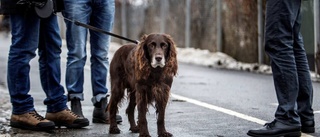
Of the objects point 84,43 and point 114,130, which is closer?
point 114,130

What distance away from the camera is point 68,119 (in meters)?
6.44

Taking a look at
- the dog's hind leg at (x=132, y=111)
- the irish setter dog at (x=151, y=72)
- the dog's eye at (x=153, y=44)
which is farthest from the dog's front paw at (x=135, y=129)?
the dog's eye at (x=153, y=44)

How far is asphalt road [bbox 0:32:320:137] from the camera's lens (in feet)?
20.7

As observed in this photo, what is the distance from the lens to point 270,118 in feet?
23.2

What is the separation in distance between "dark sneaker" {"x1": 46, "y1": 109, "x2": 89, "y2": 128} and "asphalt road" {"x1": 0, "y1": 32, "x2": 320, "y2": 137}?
0.05 m

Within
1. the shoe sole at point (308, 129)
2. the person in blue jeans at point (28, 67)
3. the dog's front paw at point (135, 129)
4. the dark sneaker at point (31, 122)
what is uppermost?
the person in blue jeans at point (28, 67)

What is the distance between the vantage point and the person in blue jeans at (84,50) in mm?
6758

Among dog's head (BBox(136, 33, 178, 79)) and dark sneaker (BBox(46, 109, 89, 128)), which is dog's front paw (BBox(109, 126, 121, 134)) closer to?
dark sneaker (BBox(46, 109, 89, 128))

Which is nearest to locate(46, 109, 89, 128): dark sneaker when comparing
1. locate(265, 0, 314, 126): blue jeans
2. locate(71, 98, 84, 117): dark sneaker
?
locate(71, 98, 84, 117): dark sneaker

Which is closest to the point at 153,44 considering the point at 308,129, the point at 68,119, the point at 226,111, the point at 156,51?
the point at 156,51

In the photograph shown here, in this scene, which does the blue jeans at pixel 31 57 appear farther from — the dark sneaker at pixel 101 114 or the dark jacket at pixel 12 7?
the dark sneaker at pixel 101 114

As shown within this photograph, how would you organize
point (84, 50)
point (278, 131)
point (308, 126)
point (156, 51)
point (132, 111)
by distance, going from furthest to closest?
1. point (84, 50)
2. point (132, 111)
3. point (308, 126)
4. point (278, 131)
5. point (156, 51)

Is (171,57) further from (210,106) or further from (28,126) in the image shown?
(210,106)

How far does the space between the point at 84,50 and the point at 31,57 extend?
649mm
